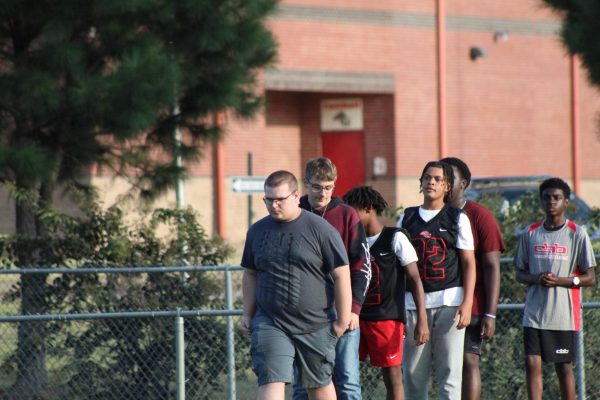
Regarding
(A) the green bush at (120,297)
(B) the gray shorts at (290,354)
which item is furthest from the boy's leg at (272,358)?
(A) the green bush at (120,297)

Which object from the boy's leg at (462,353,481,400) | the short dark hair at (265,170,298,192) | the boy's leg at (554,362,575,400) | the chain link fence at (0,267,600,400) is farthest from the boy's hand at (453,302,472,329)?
the chain link fence at (0,267,600,400)

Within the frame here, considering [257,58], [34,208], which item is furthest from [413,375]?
[257,58]

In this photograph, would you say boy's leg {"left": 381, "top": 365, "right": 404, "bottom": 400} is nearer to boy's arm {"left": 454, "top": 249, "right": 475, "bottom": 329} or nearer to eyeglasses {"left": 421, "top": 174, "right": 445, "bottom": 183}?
boy's arm {"left": 454, "top": 249, "right": 475, "bottom": 329}

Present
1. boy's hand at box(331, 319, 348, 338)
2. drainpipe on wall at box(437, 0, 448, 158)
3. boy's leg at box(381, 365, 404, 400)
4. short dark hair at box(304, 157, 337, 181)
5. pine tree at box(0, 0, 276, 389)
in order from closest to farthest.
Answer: boy's hand at box(331, 319, 348, 338) → short dark hair at box(304, 157, 337, 181) → boy's leg at box(381, 365, 404, 400) → pine tree at box(0, 0, 276, 389) → drainpipe on wall at box(437, 0, 448, 158)

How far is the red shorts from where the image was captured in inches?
276

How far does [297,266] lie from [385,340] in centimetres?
100

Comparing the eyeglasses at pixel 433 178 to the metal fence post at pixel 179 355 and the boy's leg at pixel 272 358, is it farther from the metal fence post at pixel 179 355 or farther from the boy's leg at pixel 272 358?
the metal fence post at pixel 179 355

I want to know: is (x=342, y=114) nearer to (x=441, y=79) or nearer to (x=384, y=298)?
(x=441, y=79)

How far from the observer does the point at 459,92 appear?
96.3 feet

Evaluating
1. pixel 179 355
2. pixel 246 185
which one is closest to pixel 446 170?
pixel 179 355

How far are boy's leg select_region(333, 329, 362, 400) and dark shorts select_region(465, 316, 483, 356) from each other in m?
0.80

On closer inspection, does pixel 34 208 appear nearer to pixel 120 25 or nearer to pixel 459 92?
pixel 120 25

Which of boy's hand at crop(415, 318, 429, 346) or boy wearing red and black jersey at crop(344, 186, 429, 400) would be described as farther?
boy wearing red and black jersey at crop(344, 186, 429, 400)

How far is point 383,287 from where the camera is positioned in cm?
701
